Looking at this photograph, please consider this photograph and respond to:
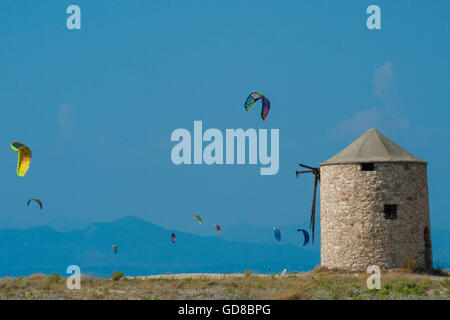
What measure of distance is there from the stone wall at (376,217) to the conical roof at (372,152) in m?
0.31

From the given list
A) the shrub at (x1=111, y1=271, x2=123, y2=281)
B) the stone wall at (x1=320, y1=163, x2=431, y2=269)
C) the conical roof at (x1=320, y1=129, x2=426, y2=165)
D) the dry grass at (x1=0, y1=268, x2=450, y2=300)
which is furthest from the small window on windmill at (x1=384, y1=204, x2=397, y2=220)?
the shrub at (x1=111, y1=271, x2=123, y2=281)

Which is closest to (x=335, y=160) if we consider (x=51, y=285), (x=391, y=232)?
(x=391, y=232)

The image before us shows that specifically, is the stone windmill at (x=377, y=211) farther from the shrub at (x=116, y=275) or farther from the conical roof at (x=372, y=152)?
the shrub at (x=116, y=275)

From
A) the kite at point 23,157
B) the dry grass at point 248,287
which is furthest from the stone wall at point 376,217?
the kite at point 23,157

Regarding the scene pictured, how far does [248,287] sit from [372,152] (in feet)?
27.3

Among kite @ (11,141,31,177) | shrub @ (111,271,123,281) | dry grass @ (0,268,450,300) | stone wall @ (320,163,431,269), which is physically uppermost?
kite @ (11,141,31,177)

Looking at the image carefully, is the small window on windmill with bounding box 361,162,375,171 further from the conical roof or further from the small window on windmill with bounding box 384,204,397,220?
the small window on windmill with bounding box 384,204,397,220

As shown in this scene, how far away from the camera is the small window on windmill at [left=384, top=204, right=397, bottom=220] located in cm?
2605

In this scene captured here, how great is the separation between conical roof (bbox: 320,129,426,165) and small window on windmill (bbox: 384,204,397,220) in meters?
1.92
